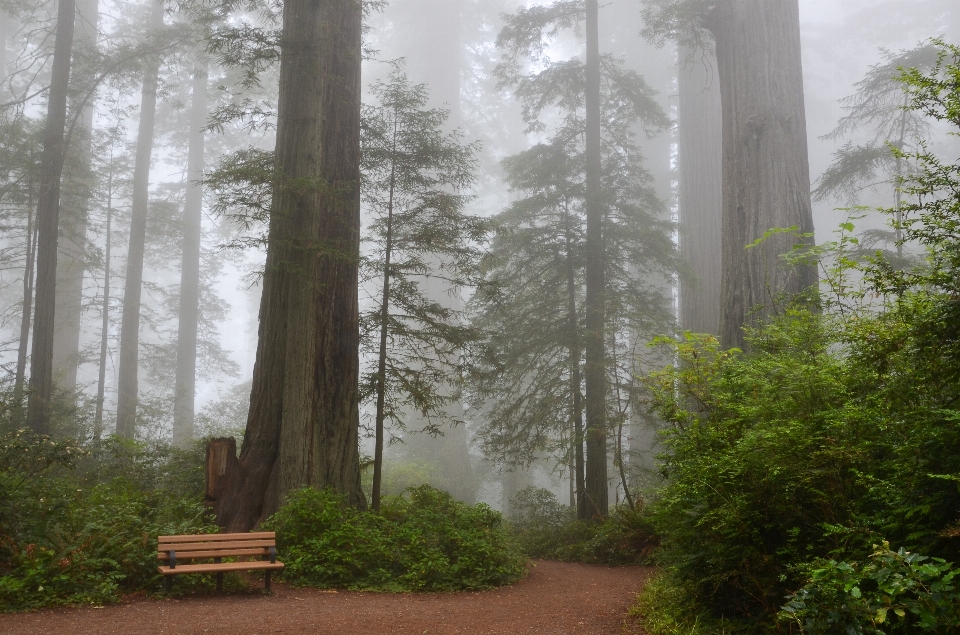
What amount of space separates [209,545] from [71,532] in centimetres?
159

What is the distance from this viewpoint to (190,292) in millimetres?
28328

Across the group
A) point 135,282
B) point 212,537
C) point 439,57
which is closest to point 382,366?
point 212,537

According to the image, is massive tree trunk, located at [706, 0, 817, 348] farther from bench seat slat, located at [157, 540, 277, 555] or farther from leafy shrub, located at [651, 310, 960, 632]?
bench seat slat, located at [157, 540, 277, 555]

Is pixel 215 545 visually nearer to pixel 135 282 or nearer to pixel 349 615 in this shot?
pixel 349 615

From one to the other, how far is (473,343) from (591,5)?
10302 millimetres

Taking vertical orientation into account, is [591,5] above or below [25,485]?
above

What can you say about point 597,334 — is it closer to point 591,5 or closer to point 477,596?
point 477,596

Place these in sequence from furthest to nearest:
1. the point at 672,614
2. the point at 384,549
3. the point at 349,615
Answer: the point at 384,549 < the point at 349,615 < the point at 672,614

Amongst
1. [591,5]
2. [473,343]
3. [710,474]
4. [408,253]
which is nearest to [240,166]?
[408,253]

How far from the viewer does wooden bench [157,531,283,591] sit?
718 cm

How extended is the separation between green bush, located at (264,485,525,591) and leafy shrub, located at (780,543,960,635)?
5361 mm

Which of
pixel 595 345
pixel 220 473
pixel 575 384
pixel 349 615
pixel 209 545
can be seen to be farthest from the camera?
pixel 575 384

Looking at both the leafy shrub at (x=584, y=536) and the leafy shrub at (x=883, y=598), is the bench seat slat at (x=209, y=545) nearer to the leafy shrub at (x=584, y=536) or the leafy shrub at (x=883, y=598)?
the leafy shrub at (x=584, y=536)

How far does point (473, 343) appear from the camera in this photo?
13.3 metres
